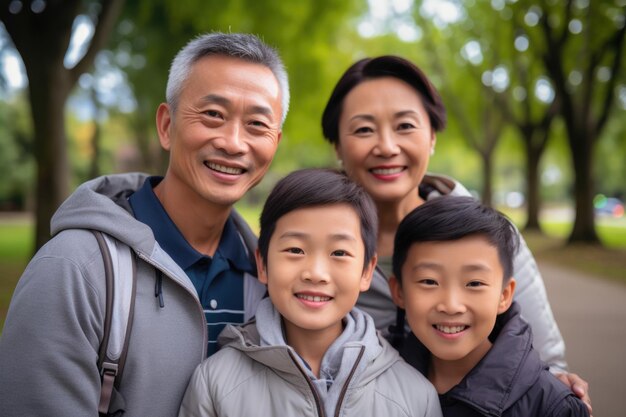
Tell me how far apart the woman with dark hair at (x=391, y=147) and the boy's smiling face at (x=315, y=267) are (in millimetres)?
608

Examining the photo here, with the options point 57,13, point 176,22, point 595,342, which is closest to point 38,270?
point 595,342

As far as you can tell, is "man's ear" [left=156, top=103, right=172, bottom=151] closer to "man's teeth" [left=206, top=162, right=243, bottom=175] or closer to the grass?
"man's teeth" [left=206, top=162, right=243, bottom=175]

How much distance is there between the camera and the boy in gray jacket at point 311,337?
7.18 feet

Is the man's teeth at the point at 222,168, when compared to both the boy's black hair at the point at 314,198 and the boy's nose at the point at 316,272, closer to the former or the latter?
the boy's black hair at the point at 314,198

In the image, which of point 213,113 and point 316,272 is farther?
point 213,113

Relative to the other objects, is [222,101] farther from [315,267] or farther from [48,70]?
[48,70]

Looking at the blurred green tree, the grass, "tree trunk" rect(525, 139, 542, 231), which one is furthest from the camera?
"tree trunk" rect(525, 139, 542, 231)

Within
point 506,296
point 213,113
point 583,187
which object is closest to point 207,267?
point 213,113

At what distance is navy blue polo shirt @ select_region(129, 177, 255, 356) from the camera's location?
2.58m

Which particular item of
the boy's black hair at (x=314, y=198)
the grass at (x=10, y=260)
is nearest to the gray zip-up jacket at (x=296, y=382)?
the boy's black hair at (x=314, y=198)

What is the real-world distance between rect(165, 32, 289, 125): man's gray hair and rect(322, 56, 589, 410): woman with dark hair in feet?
1.76

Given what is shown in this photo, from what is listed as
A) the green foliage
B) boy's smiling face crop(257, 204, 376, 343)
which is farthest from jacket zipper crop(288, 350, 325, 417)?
the green foliage

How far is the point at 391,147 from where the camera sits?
2.98 metres

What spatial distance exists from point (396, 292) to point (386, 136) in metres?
0.81
